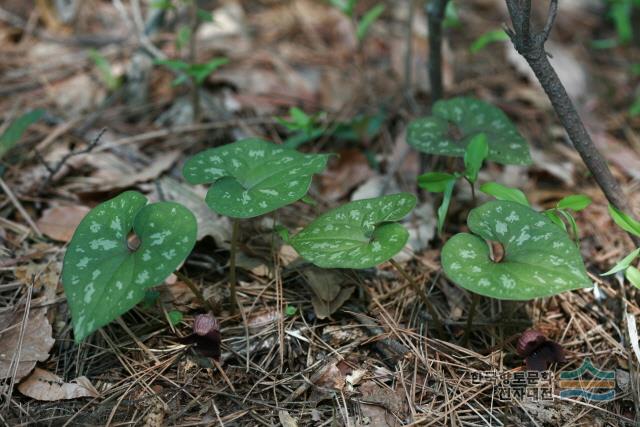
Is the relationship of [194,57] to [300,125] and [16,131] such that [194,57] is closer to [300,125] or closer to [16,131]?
[300,125]

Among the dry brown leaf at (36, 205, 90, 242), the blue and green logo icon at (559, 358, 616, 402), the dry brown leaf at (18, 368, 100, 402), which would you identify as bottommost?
the blue and green logo icon at (559, 358, 616, 402)

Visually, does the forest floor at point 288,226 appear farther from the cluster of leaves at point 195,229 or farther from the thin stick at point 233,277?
the cluster of leaves at point 195,229

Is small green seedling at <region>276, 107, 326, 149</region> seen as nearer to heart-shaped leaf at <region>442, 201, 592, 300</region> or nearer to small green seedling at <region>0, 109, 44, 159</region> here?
heart-shaped leaf at <region>442, 201, 592, 300</region>

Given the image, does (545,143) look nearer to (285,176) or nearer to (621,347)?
(621,347)

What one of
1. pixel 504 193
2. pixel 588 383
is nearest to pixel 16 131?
pixel 504 193

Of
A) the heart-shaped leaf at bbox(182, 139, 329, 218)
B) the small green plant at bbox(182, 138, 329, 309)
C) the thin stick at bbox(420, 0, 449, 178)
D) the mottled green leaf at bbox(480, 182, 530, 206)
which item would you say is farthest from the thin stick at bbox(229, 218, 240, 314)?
the thin stick at bbox(420, 0, 449, 178)

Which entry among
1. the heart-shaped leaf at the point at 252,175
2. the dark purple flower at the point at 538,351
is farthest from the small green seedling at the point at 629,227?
the heart-shaped leaf at the point at 252,175
